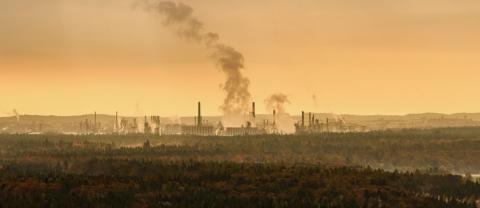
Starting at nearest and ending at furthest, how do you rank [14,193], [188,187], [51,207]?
[51,207] < [14,193] < [188,187]

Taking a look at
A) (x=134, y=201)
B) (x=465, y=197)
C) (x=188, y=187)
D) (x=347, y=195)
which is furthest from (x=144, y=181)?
(x=465, y=197)

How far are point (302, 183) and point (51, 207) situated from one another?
5559 cm

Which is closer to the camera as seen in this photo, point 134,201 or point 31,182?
point 134,201

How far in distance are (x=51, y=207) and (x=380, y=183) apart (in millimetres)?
71281

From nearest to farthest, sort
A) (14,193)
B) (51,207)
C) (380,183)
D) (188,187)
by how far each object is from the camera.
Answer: (51,207)
(14,193)
(188,187)
(380,183)

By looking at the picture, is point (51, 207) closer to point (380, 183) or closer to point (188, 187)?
point (188, 187)

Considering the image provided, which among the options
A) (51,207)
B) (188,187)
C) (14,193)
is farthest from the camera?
(188,187)

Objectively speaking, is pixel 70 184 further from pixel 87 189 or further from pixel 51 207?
pixel 51 207

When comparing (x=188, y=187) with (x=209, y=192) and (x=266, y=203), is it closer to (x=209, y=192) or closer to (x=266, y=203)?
(x=209, y=192)

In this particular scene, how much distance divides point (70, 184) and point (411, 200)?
2505 inches

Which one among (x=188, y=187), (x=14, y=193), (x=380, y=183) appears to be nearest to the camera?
(x=14, y=193)

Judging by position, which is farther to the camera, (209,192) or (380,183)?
(380,183)

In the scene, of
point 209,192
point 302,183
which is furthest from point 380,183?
point 209,192

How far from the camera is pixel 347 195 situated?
17712 cm
